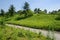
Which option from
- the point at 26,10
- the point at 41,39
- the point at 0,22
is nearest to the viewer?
the point at 41,39

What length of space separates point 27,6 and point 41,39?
68.0 meters

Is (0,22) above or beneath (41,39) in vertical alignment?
above

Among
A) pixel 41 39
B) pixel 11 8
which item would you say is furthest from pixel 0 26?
pixel 11 8

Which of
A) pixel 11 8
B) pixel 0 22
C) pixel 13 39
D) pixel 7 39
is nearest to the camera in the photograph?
pixel 13 39

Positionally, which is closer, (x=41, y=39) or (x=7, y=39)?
(x=7, y=39)

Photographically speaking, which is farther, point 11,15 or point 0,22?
point 11,15

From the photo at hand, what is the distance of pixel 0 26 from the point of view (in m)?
18.9

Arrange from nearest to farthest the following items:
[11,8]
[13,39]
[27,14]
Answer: [13,39] < [27,14] < [11,8]

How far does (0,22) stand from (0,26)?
0.68m

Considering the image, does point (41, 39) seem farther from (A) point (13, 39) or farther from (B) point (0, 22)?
(B) point (0, 22)

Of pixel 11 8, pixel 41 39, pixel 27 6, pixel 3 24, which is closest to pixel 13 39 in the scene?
pixel 41 39

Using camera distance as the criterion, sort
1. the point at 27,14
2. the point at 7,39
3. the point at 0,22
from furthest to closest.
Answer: the point at 27,14 → the point at 0,22 → the point at 7,39

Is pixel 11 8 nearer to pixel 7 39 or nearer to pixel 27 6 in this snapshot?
pixel 27 6

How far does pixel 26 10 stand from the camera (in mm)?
82000
